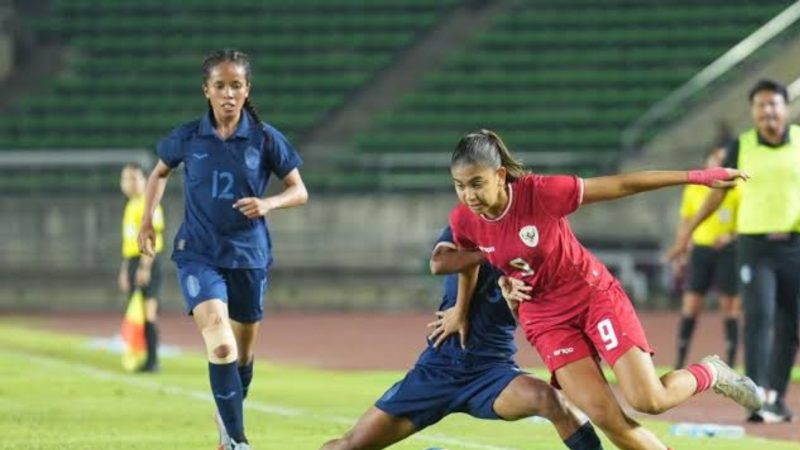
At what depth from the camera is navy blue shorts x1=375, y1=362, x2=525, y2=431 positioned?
30.2 feet

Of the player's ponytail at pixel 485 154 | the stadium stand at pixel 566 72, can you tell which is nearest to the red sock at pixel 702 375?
the player's ponytail at pixel 485 154

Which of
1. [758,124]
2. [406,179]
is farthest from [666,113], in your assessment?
[758,124]

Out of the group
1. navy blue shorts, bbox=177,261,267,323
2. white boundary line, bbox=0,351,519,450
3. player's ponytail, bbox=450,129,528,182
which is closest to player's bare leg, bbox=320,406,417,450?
player's ponytail, bbox=450,129,528,182

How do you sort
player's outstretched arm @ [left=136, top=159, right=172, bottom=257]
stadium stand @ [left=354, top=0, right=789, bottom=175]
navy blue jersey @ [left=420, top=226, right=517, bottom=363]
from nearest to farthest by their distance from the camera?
navy blue jersey @ [left=420, top=226, right=517, bottom=363] < player's outstretched arm @ [left=136, top=159, right=172, bottom=257] < stadium stand @ [left=354, top=0, right=789, bottom=175]

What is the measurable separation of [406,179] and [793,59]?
23.4ft

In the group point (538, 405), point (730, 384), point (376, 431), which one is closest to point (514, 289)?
point (538, 405)

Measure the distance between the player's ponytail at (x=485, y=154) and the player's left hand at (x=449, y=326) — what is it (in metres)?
0.71

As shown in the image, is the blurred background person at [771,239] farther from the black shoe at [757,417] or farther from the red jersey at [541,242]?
the red jersey at [541,242]

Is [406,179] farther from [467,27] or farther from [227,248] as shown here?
[227,248]

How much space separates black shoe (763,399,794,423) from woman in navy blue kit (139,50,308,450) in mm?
4171

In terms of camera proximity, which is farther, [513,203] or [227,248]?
[227,248]

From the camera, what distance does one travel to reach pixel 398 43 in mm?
37219

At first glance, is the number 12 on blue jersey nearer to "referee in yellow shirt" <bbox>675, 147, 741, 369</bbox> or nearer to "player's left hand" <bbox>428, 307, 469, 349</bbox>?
"player's left hand" <bbox>428, 307, 469, 349</bbox>

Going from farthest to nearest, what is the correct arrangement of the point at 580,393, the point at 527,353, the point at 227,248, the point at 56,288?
the point at 56,288, the point at 527,353, the point at 227,248, the point at 580,393
